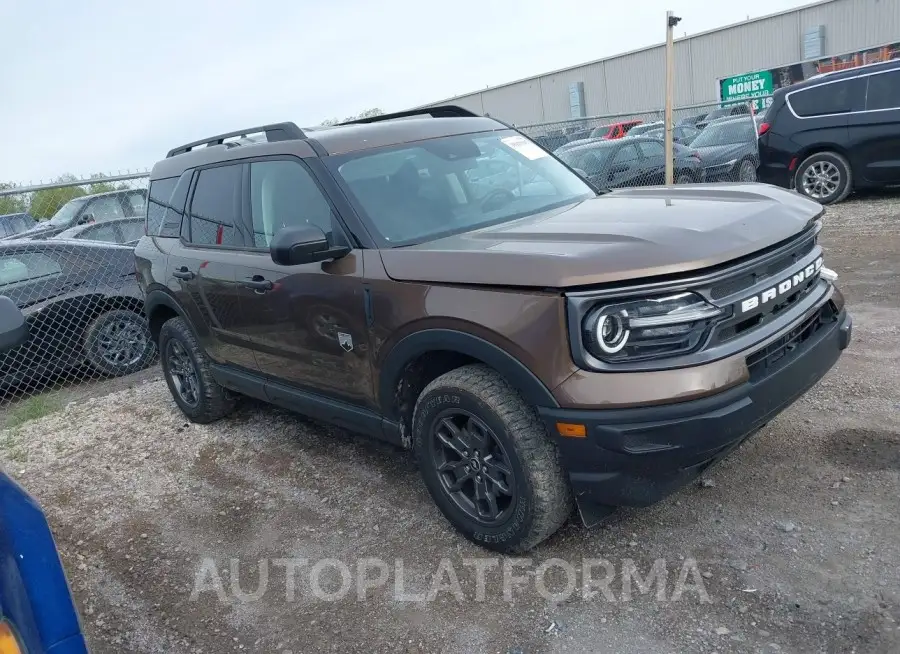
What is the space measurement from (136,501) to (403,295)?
239 centimetres

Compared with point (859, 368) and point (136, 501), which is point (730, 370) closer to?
point (859, 368)

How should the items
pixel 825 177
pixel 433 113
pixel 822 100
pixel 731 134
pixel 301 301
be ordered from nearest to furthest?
1. pixel 301 301
2. pixel 433 113
3. pixel 822 100
4. pixel 825 177
5. pixel 731 134

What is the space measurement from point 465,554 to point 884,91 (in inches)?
373

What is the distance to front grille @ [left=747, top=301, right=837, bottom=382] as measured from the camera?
107 inches

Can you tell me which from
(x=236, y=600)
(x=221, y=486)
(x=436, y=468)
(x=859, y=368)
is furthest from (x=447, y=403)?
(x=859, y=368)

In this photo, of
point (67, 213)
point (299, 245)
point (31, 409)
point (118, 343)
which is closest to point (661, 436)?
point (299, 245)

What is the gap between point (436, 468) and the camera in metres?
3.25

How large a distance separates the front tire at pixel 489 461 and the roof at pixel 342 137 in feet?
4.62

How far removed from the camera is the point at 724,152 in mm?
12086

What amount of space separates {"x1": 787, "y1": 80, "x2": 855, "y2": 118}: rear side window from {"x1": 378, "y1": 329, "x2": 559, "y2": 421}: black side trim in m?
9.25

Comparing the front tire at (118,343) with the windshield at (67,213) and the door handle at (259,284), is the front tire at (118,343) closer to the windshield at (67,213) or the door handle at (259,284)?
the door handle at (259,284)

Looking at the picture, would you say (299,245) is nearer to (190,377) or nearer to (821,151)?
(190,377)

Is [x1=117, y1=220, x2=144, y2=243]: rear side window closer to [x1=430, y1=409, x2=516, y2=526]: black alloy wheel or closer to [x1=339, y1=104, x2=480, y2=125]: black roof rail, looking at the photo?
[x1=339, y1=104, x2=480, y2=125]: black roof rail

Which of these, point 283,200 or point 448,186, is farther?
Answer: point 283,200
